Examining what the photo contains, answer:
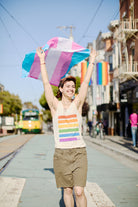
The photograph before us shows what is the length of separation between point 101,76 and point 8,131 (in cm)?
2226

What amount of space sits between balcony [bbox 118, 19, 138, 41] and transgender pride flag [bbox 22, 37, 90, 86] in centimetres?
1705

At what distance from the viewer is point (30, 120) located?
35.9 m

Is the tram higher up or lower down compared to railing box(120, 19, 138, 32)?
lower down

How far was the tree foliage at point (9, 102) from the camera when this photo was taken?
63.0 m

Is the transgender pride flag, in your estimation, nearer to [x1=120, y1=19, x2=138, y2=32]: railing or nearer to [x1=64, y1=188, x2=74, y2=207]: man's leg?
[x1=64, y1=188, x2=74, y2=207]: man's leg

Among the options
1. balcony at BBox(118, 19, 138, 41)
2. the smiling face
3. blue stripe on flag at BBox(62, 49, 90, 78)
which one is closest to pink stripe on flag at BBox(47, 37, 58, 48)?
blue stripe on flag at BBox(62, 49, 90, 78)

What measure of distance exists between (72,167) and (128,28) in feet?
68.5

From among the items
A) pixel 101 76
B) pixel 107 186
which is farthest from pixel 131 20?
pixel 107 186

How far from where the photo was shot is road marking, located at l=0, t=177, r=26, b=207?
4761 millimetres

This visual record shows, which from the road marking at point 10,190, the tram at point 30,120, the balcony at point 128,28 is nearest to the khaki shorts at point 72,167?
the road marking at point 10,190

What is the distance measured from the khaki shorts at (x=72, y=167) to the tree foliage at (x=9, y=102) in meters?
60.2

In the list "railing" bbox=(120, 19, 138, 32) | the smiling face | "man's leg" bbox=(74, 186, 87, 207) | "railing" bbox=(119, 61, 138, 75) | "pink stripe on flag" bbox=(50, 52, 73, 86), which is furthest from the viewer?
"railing" bbox=(119, 61, 138, 75)

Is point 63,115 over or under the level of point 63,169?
over

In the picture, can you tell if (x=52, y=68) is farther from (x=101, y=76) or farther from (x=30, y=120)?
(x=30, y=120)
